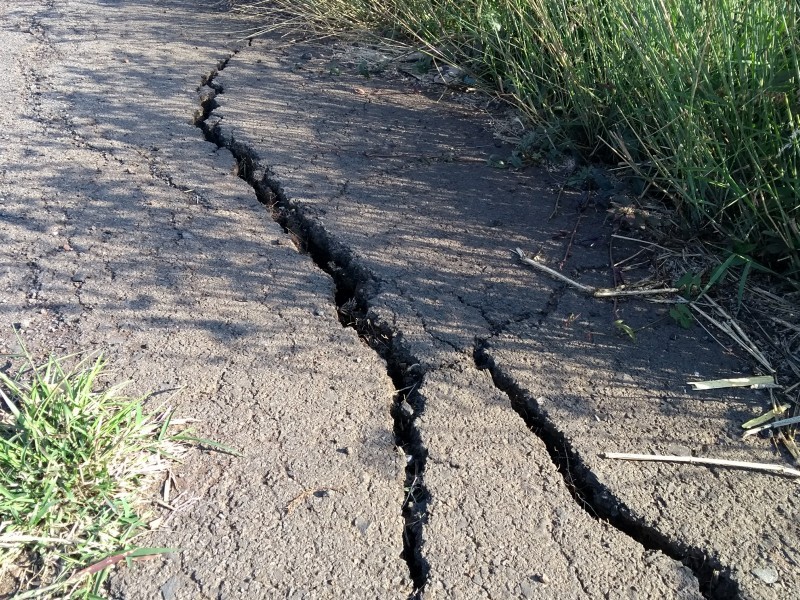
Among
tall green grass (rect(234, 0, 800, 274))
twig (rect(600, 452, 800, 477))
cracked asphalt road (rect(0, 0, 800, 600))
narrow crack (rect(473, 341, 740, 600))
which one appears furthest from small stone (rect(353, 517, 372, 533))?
Result: tall green grass (rect(234, 0, 800, 274))

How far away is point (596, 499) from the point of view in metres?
1.85

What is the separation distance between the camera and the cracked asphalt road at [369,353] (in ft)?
5.55

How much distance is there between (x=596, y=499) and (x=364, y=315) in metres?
0.97

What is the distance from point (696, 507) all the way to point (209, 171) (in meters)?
2.32

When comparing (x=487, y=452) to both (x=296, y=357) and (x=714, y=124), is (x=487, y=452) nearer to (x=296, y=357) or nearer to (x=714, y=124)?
(x=296, y=357)

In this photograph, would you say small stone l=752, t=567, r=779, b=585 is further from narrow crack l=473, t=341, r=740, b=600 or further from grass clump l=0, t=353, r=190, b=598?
grass clump l=0, t=353, r=190, b=598

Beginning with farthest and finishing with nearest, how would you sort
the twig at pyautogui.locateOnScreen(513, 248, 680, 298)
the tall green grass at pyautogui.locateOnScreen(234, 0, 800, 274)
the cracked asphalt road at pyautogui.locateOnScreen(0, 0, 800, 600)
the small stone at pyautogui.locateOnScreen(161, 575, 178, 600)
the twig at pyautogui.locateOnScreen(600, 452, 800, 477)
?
1. the twig at pyautogui.locateOnScreen(513, 248, 680, 298)
2. the tall green grass at pyautogui.locateOnScreen(234, 0, 800, 274)
3. the twig at pyautogui.locateOnScreen(600, 452, 800, 477)
4. the cracked asphalt road at pyautogui.locateOnScreen(0, 0, 800, 600)
5. the small stone at pyautogui.locateOnScreen(161, 575, 178, 600)

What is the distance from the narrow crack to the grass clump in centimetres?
96

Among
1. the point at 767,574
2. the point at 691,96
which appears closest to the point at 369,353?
the point at 767,574

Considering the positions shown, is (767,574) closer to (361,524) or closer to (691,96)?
(361,524)

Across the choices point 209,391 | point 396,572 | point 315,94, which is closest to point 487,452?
point 396,572

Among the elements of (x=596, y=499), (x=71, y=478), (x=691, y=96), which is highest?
(x=691, y=96)

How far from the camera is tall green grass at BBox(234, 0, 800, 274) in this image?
2316mm

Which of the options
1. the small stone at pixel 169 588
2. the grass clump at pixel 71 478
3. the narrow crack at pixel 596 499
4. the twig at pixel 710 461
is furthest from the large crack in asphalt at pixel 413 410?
the grass clump at pixel 71 478
